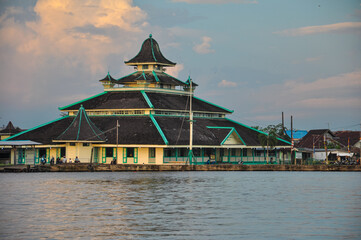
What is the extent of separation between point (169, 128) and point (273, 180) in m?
21.4

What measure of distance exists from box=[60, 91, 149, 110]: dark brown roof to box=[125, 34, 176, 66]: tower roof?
27.0 feet

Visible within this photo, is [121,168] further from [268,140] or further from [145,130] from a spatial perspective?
[268,140]

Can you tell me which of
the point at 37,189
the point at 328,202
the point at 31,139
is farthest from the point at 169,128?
the point at 328,202

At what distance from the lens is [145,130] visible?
279ft

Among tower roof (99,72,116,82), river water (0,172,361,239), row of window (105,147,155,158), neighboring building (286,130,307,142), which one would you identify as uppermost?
tower roof (99,72,116,82)

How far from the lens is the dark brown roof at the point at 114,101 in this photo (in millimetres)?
91000

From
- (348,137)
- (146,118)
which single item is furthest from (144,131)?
(348,137)

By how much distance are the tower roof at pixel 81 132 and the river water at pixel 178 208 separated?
15.8 meters

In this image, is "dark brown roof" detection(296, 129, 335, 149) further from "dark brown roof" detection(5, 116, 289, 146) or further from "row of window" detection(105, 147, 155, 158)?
"row of window" detection(105, 147, 155, 158)

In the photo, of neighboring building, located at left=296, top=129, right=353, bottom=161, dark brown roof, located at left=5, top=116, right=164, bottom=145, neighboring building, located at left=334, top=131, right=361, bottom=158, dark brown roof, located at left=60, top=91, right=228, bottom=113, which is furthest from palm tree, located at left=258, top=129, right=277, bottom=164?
neighboring building, located at left=334, top=131, right=361, bottom=158

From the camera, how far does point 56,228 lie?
33.8 metres

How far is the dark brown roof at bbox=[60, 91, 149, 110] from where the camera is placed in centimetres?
9100

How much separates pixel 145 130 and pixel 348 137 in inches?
2114

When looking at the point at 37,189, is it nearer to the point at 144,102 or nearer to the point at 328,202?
the point at 328,202
